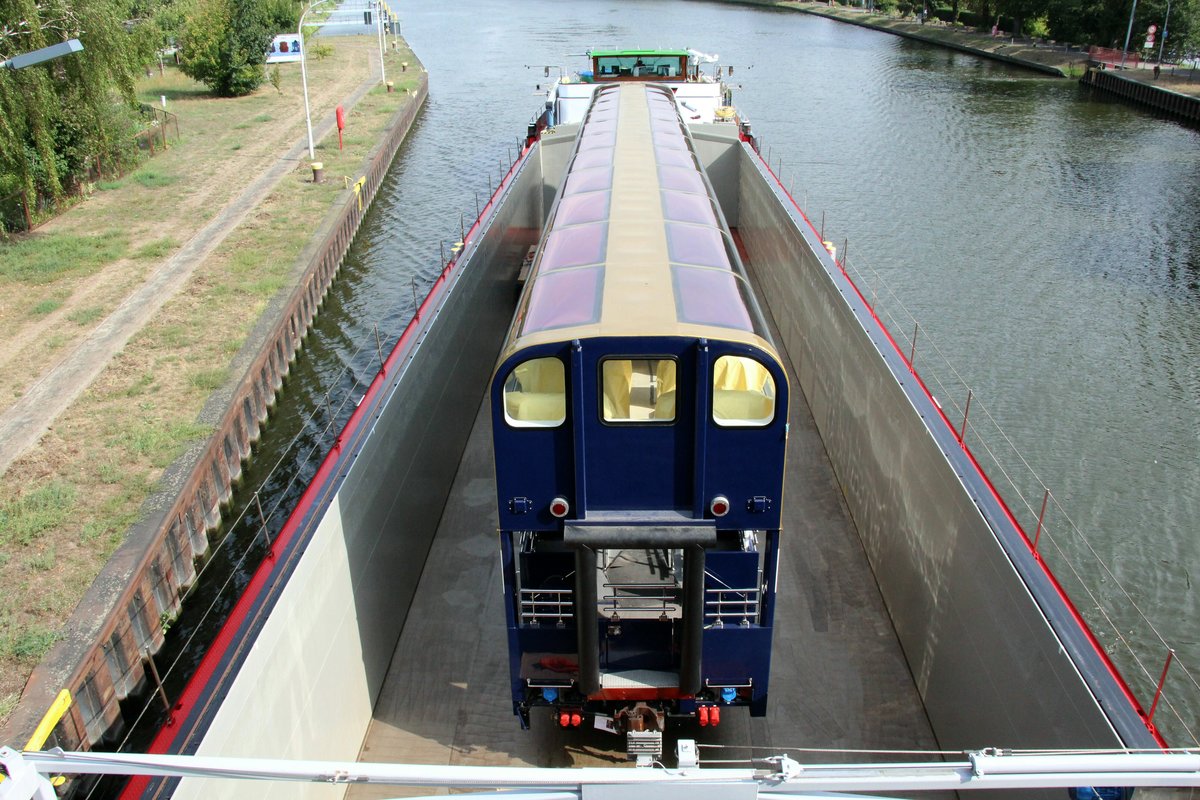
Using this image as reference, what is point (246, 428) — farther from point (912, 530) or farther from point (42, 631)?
point (912, 530)

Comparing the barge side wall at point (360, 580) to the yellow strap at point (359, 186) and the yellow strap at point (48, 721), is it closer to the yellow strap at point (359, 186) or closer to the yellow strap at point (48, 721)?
the yellow strap at point (48, 721)

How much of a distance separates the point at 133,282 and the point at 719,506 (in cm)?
1751

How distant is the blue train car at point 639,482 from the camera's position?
6.58m

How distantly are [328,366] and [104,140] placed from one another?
860 cm

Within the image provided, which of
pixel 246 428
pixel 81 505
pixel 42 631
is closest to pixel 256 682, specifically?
pixel 42 631

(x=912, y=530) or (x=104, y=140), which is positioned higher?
(x=104, y=140)

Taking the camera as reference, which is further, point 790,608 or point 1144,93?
point 1144,93

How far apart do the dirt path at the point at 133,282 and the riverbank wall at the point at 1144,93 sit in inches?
1390

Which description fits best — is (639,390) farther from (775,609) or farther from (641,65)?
(641,65)

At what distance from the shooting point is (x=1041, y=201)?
28.3 metres

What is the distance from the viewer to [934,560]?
8484 mm

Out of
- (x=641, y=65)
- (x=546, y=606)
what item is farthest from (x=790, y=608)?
(x=641, y=65)

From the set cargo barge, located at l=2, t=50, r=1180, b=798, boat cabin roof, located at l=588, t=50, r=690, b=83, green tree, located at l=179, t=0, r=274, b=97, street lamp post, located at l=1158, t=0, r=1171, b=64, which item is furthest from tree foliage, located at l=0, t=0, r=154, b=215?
street lamp post, located at l=1158, t=0, r=1171, b=64

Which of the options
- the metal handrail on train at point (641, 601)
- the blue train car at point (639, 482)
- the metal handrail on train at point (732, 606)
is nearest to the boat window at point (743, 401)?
the blue train car at point (639, 482)
